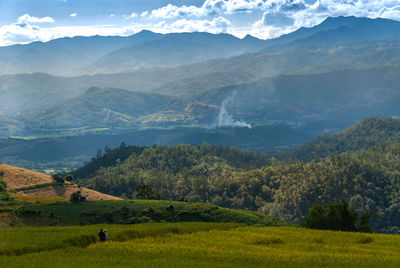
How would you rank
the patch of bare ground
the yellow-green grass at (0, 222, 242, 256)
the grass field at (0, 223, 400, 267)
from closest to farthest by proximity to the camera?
the grass field at (0, 223, 400, 267), the yellow-green grass at (0, 222, 242, 256), the patch of bare ground

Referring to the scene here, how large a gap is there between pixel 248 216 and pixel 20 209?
1637 inches

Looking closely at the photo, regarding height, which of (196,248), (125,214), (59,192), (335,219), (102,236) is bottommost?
(59,192)

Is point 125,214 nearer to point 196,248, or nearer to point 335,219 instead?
point 335,219

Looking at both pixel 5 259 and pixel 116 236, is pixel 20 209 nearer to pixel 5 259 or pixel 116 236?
pixel 116 236

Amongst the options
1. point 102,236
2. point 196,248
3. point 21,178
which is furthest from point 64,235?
point 21,178

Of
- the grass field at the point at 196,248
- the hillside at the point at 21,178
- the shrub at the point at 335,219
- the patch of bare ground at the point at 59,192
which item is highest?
the grass field at the point at 196,248

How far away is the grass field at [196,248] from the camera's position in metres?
46.2

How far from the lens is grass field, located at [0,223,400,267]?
4622 centimetres

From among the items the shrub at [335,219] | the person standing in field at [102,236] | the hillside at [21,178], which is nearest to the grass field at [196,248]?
the person standing in field at [102,236]

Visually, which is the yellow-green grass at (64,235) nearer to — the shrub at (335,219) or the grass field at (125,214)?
the grass field at (125,214)

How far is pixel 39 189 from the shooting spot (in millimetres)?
153750

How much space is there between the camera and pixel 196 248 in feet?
172

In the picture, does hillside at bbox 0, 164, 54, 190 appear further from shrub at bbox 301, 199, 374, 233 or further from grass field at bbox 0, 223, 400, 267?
shrub at bbox 301, 199, 374, 233

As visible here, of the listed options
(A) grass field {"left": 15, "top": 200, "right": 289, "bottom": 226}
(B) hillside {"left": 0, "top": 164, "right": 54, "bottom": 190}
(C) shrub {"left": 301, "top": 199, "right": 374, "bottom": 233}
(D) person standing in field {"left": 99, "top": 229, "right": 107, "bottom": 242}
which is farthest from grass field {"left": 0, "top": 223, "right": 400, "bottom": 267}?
(B) hillside {"left": 0, "top": 164, "right": 54, "bottom": 190}
